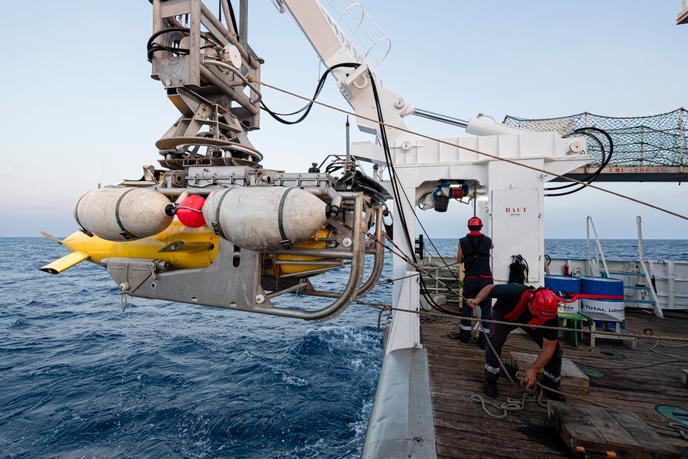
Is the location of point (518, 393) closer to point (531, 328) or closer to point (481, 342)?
point (531, 328)

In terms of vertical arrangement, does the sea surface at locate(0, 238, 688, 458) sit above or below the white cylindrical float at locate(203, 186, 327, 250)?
below

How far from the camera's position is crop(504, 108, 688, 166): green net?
1051 cm

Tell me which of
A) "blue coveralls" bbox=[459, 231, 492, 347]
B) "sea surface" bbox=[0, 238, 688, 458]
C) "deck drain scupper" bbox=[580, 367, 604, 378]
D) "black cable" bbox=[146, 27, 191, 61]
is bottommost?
"sea surface" bbox=[0, 238, 688, 458]

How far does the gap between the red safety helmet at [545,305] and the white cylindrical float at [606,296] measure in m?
3.33

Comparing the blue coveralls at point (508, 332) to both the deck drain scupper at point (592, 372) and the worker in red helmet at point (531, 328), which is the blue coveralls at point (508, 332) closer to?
the worker in red helmet at point (531, 328)

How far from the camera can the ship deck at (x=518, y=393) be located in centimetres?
→ 287

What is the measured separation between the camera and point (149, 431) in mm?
5723

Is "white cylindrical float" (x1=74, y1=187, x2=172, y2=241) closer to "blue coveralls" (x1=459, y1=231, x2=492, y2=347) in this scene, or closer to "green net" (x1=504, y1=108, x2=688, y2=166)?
"blue coveralls" (x1=459, y1=231, x2=492, y2=347)

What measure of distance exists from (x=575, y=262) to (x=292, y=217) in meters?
11.8

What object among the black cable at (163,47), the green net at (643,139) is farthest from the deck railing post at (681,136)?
the black cable at (163,47)

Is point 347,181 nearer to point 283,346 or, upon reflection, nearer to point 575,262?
point 283,346

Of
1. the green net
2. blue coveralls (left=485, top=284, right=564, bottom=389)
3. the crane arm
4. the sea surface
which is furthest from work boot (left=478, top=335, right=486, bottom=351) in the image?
the green net

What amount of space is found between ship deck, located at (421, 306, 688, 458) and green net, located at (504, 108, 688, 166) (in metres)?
7.58

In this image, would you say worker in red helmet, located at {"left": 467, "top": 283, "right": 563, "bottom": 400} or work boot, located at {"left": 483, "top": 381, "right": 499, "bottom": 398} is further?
work boot, located at {"left": 483, "top": 381, "right": 499, "bottom": 398}
